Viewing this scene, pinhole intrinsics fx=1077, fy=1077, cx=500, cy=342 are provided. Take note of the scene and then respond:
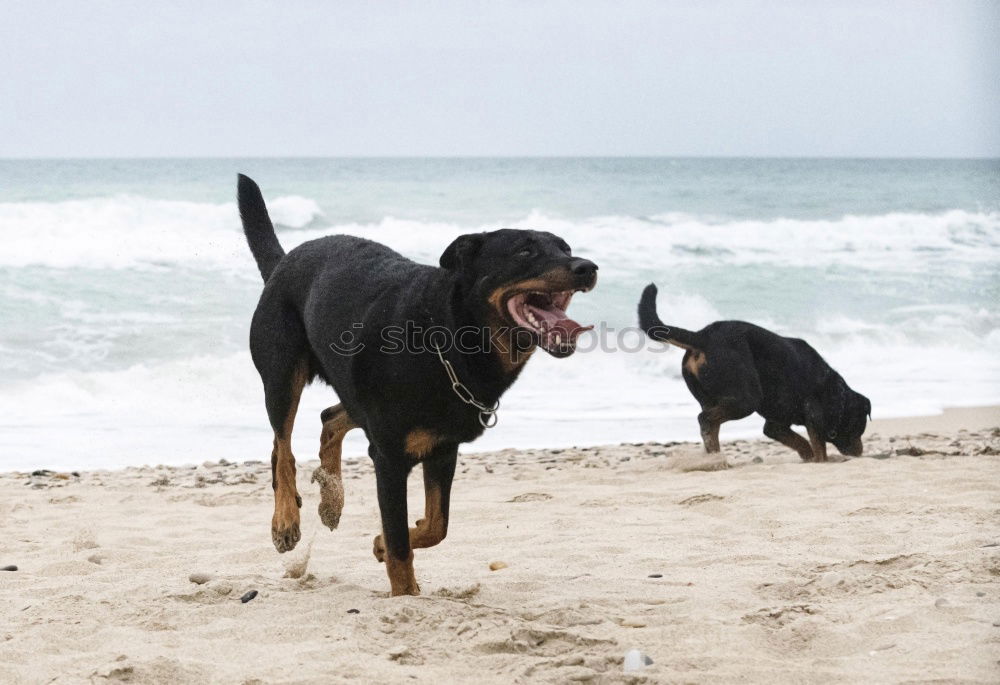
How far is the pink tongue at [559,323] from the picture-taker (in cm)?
346

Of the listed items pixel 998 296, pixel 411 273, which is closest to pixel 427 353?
pixel 411 273

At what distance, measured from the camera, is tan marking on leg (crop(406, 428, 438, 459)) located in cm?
385

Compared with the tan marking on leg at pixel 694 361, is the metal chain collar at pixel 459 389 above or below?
above

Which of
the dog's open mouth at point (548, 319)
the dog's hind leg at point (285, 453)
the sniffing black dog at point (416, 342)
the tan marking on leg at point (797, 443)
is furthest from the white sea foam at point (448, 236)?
the dog's open mouth at point (548, 319)

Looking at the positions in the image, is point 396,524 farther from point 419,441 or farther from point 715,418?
point 715,418

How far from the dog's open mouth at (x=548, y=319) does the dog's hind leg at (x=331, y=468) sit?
1.20 m

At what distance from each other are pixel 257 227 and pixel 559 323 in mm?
2279

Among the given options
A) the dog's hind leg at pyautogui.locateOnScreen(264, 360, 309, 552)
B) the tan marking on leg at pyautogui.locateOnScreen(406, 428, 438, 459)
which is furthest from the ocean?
the dog's hind leg at pyautogui.locateOnScreen(264, 360, 309, 552)

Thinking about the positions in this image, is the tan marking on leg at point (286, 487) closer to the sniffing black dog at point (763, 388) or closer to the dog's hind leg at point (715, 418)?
the sniffing black dog at point (763, 388)

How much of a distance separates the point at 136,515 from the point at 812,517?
362cm

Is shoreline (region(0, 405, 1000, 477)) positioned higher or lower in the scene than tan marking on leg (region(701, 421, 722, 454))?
lower

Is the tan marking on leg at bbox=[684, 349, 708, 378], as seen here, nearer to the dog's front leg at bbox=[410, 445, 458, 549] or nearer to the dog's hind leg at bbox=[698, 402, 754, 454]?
the dog's hind leg at bbox=[698, 402, 754, 454]

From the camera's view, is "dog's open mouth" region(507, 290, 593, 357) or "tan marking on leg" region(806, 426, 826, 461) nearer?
"dog's open mouth" region(507, 290, 593, 357)

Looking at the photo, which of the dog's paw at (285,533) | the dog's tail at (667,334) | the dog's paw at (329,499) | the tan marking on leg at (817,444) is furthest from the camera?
the dog's tail at (667,334)
